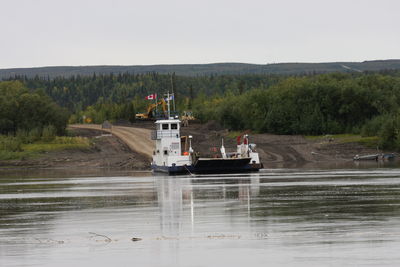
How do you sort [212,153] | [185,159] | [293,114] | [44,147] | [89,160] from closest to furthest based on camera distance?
1. [185,159]
2. [89,160]
3. [212,153]
4. [44,147]
5. [293,114]

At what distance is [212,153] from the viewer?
109 meters

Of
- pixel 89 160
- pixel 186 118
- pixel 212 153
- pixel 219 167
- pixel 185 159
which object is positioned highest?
pixel 185 159

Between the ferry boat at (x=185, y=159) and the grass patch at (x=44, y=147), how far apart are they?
82.8 ft

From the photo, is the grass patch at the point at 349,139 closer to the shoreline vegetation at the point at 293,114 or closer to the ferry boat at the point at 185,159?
the shoreline vegetation at the point at 293,114

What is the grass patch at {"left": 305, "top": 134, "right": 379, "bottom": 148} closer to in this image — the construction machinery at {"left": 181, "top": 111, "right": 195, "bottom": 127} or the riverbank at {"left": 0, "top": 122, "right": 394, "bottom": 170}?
the riverbank at {"left": 0, "top": 122, "right": 394, "bottom": 170}

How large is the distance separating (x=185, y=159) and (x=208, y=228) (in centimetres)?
5251

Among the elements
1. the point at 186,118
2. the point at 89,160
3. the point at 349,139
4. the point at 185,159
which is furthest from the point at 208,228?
the point at 186,118

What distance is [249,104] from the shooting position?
479ft

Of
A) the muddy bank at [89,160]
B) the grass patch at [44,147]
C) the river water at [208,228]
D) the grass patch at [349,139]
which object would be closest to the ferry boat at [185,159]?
the muddy bank at [89,160]

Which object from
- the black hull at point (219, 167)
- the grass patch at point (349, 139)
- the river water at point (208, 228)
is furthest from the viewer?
the grass patch at point (349, 139)

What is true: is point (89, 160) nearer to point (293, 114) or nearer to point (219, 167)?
point (219, 167)

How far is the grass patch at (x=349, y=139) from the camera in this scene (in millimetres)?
110938

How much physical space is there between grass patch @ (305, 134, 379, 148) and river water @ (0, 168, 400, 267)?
61.0 metres

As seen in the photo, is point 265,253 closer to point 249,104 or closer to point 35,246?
point 35,246
